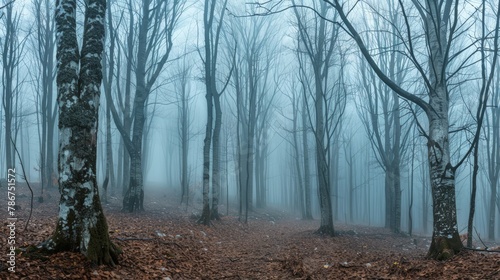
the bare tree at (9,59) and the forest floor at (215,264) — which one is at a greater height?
the bare tree at (9,59)

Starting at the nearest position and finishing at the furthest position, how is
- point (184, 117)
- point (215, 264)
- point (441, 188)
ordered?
point (441, 188)
point (215, 264)
point (184, 117)

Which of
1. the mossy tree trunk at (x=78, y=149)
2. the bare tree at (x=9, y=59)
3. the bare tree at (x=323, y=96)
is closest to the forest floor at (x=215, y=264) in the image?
the mossy tree trunk at (x=78, y=149)

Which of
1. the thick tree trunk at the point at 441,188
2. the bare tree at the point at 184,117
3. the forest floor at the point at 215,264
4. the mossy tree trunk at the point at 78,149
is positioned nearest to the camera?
the forest floor at the point at 215,264

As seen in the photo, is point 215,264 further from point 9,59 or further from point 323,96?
point 9,59

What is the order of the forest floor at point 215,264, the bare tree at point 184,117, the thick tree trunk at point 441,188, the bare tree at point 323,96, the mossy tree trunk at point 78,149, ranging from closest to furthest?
the forest floor at point 215,264 < the mossy tree trunk at point 78,149 < the thick tree trunk at point 441,188 < the bare tree at point 323,96 < the bare tree at point 184,117

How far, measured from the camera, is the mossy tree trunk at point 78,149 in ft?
13.9

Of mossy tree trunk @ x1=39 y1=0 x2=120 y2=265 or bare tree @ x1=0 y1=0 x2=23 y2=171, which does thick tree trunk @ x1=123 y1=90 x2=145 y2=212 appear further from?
mossy tree trunk @ x1=39 y1=0 x2=120 y2=265

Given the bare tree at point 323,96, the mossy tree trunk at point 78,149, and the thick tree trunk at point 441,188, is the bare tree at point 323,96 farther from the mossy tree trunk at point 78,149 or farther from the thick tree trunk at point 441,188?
the mossy tree trunk at point 78,149

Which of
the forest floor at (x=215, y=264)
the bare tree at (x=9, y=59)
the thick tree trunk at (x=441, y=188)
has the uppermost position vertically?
the bare tree at (x=9, y=59)

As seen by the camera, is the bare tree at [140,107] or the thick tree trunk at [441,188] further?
the bare tree at [140,107]

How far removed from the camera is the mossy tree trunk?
167 inches

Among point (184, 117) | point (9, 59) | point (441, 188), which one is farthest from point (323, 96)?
point (184, 117)

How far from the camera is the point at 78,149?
432 centimetres

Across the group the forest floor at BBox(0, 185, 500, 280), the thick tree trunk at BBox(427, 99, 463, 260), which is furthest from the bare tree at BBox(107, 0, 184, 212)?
the thick tree trunk at BBox(427, 99, 463, 260)
